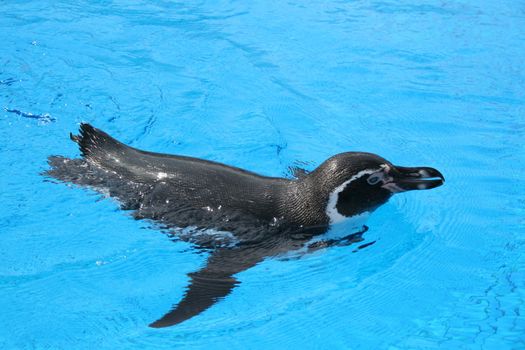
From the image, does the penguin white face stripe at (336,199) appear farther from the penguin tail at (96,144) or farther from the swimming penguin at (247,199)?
the penguin tail at (96,144)

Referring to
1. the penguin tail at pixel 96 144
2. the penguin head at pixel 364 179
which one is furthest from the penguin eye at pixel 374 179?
the penguin tail at pixel 96 144

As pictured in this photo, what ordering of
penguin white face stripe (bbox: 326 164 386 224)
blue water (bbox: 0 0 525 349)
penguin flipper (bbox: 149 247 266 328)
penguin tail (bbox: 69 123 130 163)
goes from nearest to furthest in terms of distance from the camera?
1. penguin flipper (bbox: 149 247 266 328)
2. blue water (bbox: 0 0 525 349)
3. penguin white face stripe (bbox: 326 164 386 224)
4. penguin tail (bbox: 69 123 130 163)

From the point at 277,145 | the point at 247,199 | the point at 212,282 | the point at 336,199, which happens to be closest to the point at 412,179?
the point at 336,199

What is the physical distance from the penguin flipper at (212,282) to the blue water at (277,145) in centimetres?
7

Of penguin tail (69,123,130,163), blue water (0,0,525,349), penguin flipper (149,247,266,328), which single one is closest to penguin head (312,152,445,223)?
blue water (0,0,525,349)

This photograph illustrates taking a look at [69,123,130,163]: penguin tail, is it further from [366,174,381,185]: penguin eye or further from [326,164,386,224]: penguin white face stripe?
[366,174,381,185]: penguin eye

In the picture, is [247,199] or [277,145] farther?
[277,145]

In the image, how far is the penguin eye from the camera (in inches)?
173

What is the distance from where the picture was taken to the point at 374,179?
443 centimetres

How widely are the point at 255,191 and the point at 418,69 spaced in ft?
14.2

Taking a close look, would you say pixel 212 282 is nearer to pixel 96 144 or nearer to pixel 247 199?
pixel 247 199

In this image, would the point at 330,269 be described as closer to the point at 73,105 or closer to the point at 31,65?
the point at 73,105

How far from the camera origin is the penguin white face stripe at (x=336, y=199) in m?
4.38

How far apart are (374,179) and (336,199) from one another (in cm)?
29
